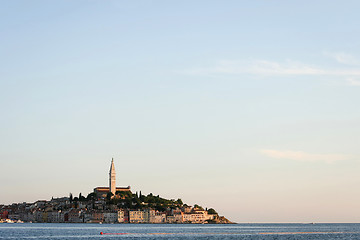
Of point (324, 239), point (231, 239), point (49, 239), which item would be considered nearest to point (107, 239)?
point (49, 239)

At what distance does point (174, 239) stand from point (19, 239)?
102 ft

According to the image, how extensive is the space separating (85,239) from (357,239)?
57675 millimetres

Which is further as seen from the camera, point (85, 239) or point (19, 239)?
point (85, 239)

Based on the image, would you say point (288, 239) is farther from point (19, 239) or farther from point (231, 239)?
point (19, 239)

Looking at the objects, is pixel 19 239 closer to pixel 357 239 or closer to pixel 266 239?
pixel 266 239

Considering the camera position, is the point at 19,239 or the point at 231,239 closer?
the point at 19,239

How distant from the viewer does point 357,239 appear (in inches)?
4796

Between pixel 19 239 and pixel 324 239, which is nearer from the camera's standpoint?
pixel 19 239

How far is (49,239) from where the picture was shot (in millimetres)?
119312

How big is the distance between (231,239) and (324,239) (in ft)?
66.1

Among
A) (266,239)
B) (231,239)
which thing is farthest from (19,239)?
(266,239)

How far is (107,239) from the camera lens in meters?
120

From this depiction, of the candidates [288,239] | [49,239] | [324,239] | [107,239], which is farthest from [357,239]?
[49,239]

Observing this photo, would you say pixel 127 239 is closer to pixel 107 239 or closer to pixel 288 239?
pixel 107 239
